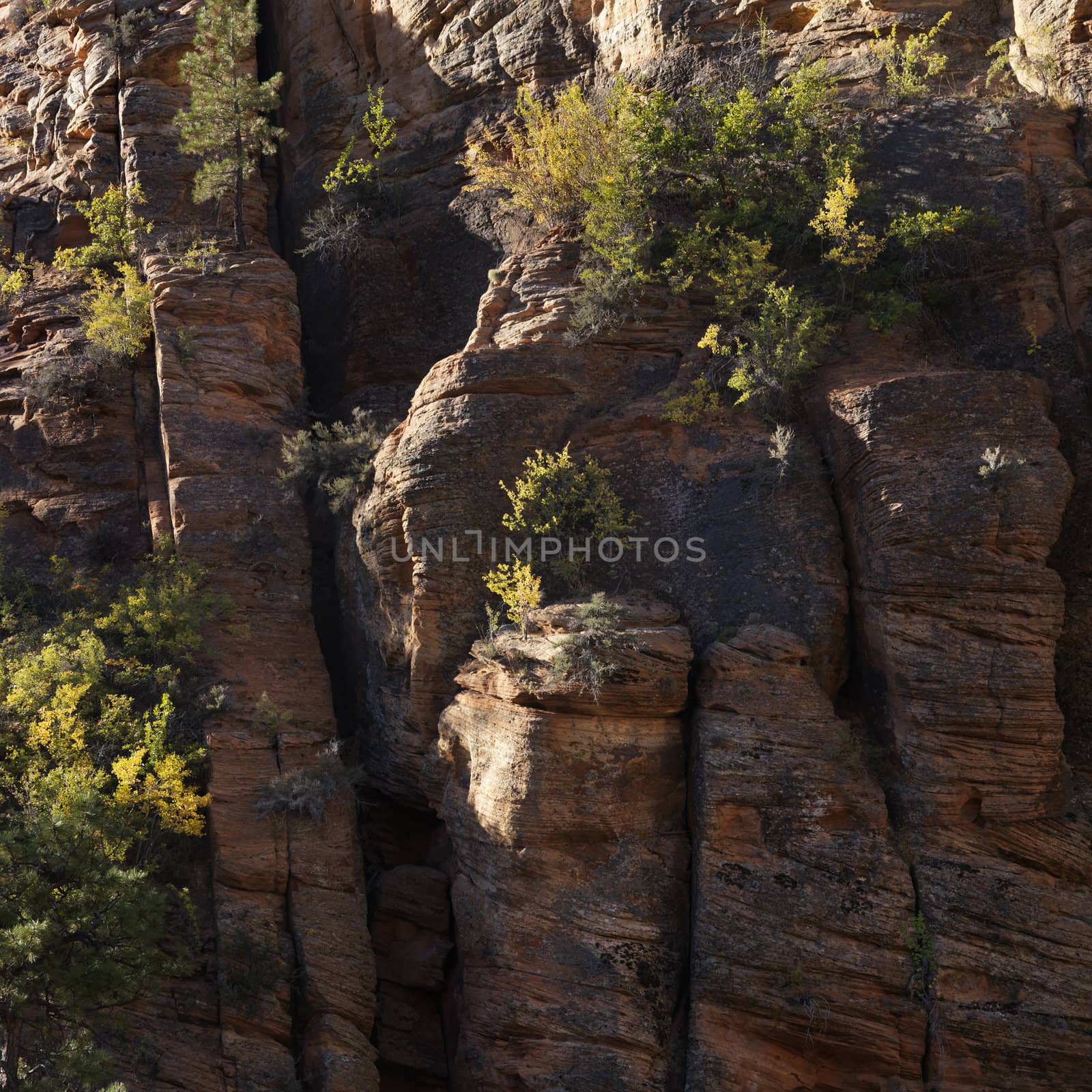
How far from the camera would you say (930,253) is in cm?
1823

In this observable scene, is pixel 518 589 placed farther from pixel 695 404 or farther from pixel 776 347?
pixel 776 347

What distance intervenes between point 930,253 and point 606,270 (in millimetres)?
5610

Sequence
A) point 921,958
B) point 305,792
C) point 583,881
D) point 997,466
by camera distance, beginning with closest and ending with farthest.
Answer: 1. point 921,958
2. point 997,466
3. point 583,881
4. point 305,792

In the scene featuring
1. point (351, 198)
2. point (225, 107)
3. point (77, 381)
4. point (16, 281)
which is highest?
point (225, 107)

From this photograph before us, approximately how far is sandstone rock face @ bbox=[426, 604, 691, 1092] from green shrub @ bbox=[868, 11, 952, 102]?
11563 mm

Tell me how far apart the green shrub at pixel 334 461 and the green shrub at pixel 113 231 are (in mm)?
7074

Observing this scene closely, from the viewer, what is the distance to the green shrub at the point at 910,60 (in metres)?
19.7

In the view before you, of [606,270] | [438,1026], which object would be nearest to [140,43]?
[606,270]

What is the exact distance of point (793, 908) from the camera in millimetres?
14383

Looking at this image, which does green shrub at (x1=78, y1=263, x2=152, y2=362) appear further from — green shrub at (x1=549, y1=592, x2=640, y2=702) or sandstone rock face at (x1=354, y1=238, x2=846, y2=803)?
green shrub at (x1=549, y1=592, x2=640, y2=702)

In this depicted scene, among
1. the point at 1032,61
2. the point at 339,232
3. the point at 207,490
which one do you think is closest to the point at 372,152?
the point at 339,232

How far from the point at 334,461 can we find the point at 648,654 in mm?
8020

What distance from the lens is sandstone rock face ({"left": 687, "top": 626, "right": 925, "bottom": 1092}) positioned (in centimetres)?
1405

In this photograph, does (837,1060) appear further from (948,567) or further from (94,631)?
(94,631)
